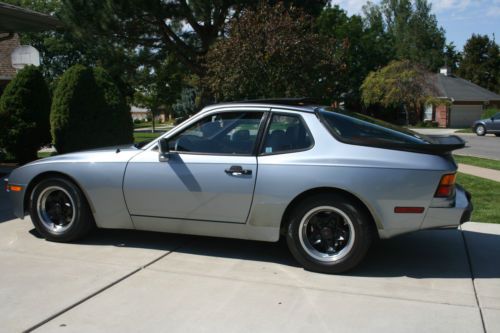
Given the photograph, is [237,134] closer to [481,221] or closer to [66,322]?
[66,322]

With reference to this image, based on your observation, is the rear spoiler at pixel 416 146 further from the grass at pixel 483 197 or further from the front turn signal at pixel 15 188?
the front turn signal at pixel 15 188

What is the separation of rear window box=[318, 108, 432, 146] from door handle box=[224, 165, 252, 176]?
87 centimetres

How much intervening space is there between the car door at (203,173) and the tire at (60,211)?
58 cm

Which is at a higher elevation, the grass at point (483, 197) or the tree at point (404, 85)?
the tree at point (404, 85)

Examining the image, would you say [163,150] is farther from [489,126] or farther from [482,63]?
[482,63]

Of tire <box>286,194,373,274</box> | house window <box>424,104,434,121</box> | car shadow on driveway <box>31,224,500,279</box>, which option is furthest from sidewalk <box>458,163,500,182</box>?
house window <box>424,104,434,121</box>

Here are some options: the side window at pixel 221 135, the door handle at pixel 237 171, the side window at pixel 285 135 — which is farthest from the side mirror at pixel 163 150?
the side window at pixel 285 135

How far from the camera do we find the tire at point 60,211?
5445mm

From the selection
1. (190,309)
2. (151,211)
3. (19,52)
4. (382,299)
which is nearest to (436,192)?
(382,299)

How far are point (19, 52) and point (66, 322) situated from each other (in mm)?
10115

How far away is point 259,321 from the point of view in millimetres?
3742

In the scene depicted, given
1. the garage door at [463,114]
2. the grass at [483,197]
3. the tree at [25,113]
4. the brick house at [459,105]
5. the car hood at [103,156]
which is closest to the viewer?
the car hood at [103,156]

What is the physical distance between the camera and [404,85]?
125 ft

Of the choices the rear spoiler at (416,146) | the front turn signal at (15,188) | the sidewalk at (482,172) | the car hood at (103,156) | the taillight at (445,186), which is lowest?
the sidewalk at (482,172)
